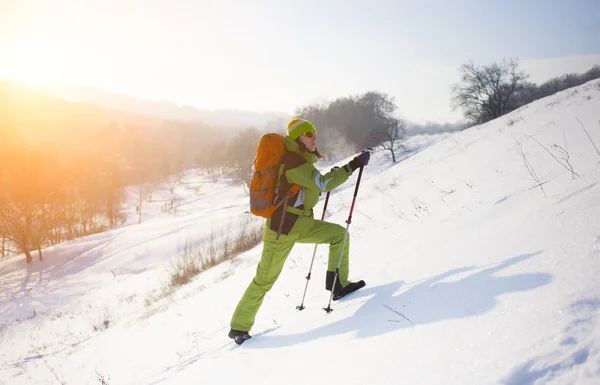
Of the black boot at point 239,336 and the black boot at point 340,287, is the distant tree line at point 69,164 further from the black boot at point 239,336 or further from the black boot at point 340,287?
the black boot at point 340,287

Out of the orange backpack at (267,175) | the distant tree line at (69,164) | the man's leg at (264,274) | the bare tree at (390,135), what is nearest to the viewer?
the orange backpack at (267,175)

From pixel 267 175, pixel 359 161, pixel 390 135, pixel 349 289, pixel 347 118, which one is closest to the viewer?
pixel 359 161

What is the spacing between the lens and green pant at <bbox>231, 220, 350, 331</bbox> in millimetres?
3486

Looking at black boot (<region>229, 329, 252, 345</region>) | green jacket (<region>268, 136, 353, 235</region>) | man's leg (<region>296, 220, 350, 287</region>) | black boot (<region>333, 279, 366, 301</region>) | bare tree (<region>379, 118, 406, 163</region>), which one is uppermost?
bare tree (<region>379, 118, 406, 163</region>)

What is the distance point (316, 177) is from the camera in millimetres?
3133

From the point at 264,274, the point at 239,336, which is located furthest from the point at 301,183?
the point at 239,336

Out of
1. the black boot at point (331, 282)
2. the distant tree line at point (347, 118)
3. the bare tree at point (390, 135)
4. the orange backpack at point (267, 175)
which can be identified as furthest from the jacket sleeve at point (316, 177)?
the distant tree line at point (347, 118)

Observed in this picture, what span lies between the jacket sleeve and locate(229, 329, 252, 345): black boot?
1905 millimetres

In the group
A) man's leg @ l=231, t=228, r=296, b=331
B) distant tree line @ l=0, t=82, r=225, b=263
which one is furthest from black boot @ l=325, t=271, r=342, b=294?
distant tree line @ l=0, t=82, r=225, b=263

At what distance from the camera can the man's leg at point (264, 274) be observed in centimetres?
347

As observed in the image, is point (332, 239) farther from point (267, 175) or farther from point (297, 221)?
point (267, 175)

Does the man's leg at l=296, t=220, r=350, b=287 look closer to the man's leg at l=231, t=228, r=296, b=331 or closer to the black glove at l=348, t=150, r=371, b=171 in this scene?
the man's leg at l=231, t=228, r=296, b=331

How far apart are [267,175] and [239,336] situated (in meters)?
1.90

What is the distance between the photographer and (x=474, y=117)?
4394 centimetres
